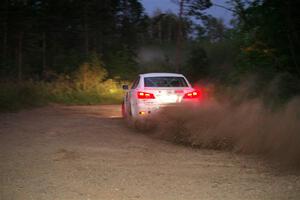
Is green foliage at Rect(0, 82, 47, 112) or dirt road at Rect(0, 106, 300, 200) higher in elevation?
green foliage at Rect(0, 82, 47, 112)

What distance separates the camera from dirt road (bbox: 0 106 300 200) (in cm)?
612

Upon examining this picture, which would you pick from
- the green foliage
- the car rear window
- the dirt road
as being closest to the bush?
the green foliage

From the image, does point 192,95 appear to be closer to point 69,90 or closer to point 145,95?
point 145,95

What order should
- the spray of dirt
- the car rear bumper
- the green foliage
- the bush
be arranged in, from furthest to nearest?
1. the bush
2. the green foliage
3. the car rear bumper
4. the spray of dirt

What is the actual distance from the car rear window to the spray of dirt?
1471 millimetres

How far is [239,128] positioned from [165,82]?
3.68 m

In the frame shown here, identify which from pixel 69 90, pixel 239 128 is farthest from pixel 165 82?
pixel 69 90

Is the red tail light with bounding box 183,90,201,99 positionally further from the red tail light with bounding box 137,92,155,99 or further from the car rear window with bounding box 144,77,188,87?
the red tail light with bounding box 137,92,155,99

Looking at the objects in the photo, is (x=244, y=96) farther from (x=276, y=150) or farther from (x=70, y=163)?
(x=70, y=163)

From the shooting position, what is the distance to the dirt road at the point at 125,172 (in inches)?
241

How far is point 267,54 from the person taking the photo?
1527 cm

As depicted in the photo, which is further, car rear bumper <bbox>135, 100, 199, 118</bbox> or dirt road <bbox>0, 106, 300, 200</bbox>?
car rear bumper <bbox>135, 100, 199, 118</bbox>

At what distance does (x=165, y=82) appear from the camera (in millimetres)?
12930

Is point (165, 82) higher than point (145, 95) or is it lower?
higher
